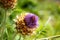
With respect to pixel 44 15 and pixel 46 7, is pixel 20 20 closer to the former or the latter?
pixel 44 15

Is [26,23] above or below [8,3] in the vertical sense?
below

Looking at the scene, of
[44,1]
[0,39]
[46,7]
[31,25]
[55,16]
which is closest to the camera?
[31,25]

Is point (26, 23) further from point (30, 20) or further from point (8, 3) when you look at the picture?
point (8, 3)

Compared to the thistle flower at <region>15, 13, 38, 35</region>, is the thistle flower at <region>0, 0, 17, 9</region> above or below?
above

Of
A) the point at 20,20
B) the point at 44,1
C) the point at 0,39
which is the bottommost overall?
the point at 0,39

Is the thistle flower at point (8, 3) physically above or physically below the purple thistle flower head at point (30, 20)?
above

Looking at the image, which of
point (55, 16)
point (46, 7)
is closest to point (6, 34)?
point (55, 16)

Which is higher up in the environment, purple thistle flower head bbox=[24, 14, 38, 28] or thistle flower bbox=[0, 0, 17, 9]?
thistle flower bbox=[0, 0, 17, 9]

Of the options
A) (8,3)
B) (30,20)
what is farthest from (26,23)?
(8,3)
